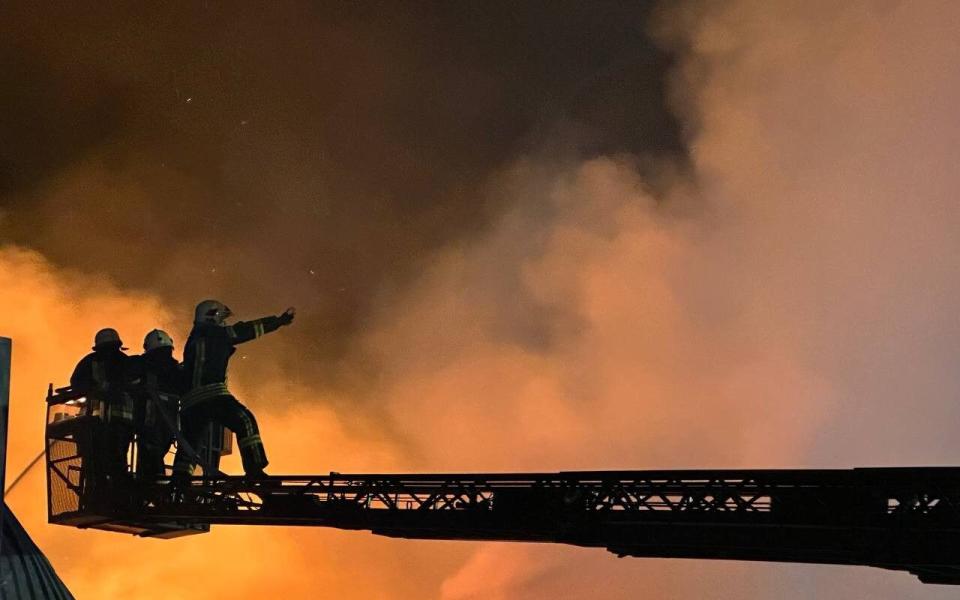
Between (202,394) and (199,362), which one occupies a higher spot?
(199,362)

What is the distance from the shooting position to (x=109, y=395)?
2267 cm

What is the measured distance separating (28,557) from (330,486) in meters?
9.52

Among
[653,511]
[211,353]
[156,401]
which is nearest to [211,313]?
[211,353]

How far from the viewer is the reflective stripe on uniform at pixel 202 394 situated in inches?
912

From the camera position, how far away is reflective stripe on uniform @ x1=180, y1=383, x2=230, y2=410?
23.2 meters

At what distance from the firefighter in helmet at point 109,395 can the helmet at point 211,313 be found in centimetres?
196

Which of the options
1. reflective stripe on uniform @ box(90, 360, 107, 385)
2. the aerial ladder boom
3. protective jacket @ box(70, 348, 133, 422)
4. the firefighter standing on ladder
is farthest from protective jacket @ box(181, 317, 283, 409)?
the aerial ladder boom

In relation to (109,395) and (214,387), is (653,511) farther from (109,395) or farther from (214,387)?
(109,395)

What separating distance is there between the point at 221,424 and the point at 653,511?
12501 millimetres

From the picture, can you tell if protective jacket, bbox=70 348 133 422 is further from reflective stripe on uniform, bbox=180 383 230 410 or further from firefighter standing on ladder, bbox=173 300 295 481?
firefighter standing on ladder, bbox=173 300 295 481

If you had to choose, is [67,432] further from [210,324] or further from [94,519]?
[210,324]

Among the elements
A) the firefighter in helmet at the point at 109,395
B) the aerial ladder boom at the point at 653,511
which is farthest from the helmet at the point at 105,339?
the aerial ladder boom at the point at 653,511

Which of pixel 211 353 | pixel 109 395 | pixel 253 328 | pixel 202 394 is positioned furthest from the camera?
pixel 253 328

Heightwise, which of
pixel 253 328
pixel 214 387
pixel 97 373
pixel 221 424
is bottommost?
pixel 221 424
